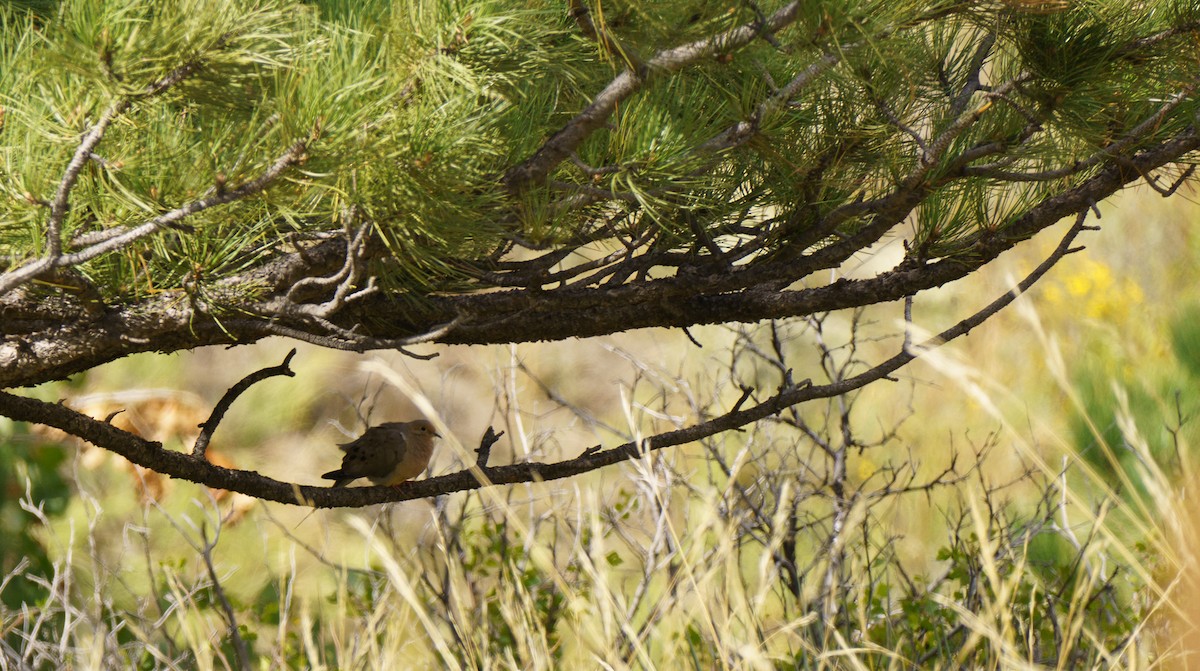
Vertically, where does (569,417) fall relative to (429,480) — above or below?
above

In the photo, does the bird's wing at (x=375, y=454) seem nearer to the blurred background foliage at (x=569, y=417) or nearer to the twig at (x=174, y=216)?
the blurred background foliage at (x=569, y=417)

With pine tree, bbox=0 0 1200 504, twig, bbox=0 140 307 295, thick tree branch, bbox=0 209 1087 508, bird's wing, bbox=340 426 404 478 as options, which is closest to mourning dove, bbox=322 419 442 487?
bird's wing, bbox=340 426 404 478

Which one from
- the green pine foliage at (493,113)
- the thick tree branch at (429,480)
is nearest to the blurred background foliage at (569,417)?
the green pine foliage at (493,113)

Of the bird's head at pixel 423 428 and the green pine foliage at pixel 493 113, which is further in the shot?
the bird's head at pixel 423 428

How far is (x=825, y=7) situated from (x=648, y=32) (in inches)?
8.1

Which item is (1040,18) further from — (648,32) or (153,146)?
(153,146)

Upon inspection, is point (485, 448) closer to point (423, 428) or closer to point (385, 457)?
point (385, 457)

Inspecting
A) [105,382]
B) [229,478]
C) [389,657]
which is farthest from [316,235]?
[105,382]

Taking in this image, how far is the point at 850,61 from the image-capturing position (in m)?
1.41

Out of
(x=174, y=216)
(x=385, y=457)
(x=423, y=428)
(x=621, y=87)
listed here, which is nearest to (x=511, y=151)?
(x=621, y=87)

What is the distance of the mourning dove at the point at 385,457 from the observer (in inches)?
104

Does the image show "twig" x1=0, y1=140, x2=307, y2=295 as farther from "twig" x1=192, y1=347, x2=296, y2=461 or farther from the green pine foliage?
"twig" x1=192, y1=347, x2=296, y2=461

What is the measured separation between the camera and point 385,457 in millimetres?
2645

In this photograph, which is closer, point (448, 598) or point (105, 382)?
point (448, 598)
